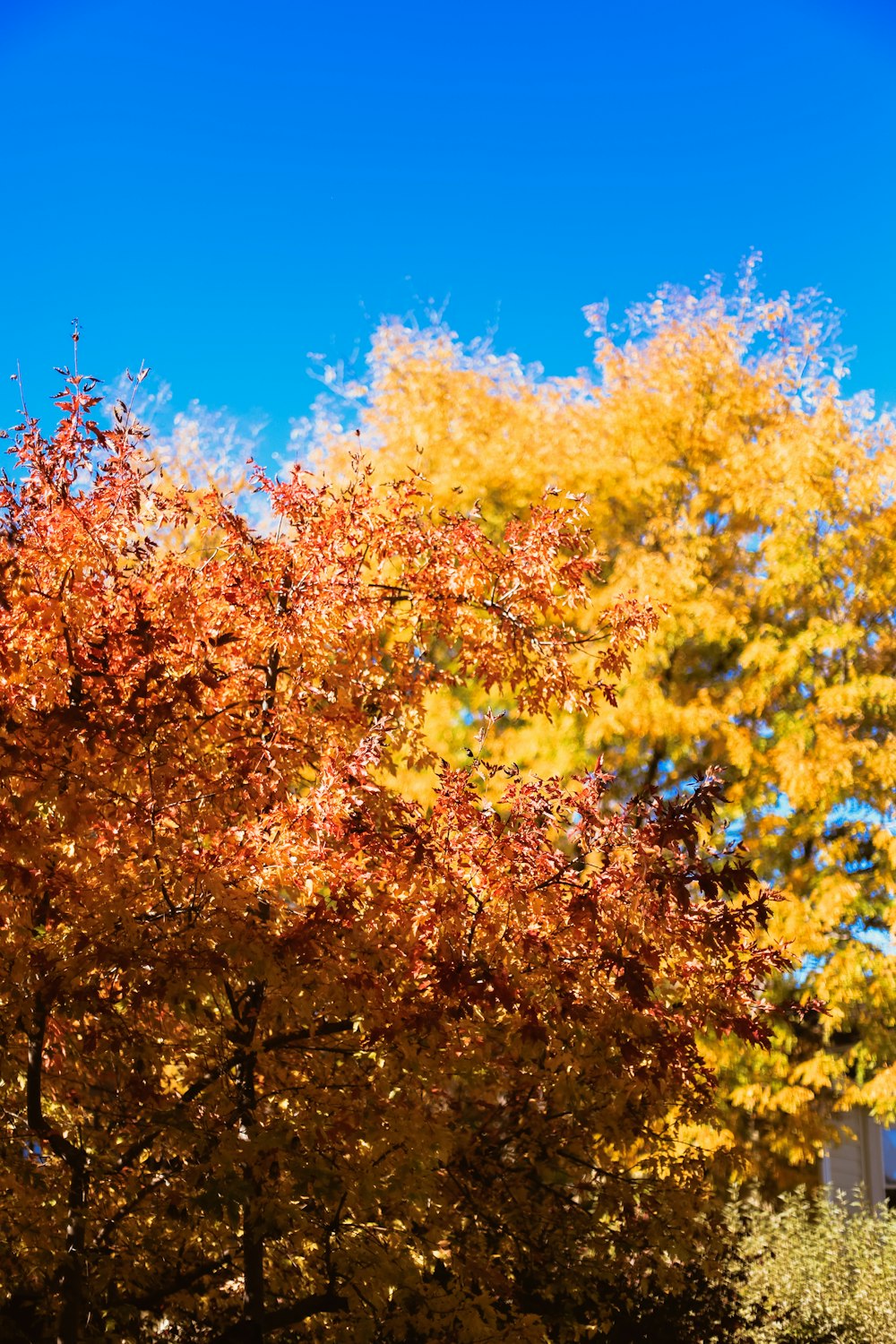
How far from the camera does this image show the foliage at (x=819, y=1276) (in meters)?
10.0

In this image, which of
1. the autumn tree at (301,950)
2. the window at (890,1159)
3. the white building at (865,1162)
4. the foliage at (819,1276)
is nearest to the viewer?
the autumn tree at (301,950)

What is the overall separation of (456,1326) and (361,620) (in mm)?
3304

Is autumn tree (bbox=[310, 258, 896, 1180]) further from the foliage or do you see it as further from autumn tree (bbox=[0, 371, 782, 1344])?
autumn tree (bbox=[0, 371, 782, 1344])

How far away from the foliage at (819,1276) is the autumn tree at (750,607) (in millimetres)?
761

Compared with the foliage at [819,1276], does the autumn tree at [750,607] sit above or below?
above

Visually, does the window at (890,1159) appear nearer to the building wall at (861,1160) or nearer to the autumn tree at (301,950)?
the building wall at (861,1160)

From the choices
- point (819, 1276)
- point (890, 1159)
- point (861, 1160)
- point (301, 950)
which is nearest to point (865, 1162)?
point (861, 1160)

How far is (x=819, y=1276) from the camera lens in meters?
11.0

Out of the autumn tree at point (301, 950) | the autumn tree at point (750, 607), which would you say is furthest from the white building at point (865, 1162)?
the autumn tree at point (301, 950)

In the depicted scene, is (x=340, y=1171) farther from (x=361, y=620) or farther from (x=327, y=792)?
(x=361, y=620)

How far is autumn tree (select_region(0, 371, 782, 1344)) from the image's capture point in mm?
4789

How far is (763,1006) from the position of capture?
589cm

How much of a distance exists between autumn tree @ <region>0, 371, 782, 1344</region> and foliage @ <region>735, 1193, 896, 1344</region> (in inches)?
166

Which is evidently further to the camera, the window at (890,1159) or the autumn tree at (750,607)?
the window at (890,1159)
